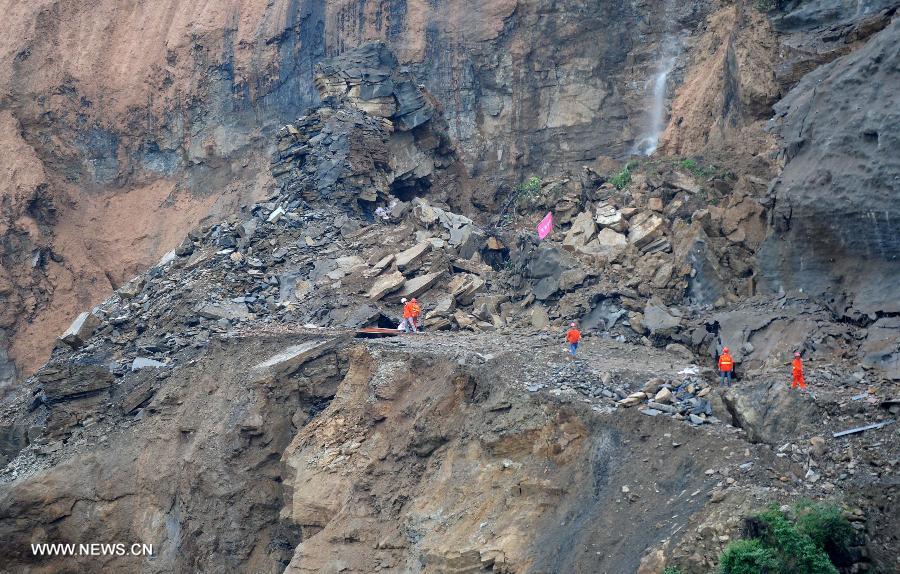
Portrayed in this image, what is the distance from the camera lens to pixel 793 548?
933cm

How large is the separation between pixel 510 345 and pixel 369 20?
14.2 metres

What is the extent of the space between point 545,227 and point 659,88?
19.0 feet

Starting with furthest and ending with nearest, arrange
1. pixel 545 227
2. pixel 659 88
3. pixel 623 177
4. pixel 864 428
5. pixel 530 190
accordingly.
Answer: pixel 659 88 < pixel 530 190 < pixel 623 177 < pixel 545 227 < pixel 864 428

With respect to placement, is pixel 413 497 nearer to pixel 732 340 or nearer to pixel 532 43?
pixel 732 340

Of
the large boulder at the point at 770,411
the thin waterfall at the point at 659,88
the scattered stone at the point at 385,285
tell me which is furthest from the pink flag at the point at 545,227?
the large boulder at the point at 770,411

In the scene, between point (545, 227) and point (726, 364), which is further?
point (545, 227)

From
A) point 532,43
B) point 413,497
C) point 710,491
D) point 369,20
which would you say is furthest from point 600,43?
point 710,491

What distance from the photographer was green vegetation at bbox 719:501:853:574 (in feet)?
30.5

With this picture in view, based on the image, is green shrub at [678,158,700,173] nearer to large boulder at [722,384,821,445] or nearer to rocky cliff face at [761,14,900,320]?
rocky cliff face at [761,14,900,320]

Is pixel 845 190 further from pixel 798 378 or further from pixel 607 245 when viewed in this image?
pixel 607 245

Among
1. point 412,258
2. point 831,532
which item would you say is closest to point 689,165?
point 412,258

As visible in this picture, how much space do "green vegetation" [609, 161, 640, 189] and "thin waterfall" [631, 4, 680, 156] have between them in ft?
8.06

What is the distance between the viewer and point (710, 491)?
10297 millimetres

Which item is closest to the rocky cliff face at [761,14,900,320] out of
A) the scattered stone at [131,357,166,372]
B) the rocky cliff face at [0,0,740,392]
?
the rocky cliff face at [0,0,740,392]
